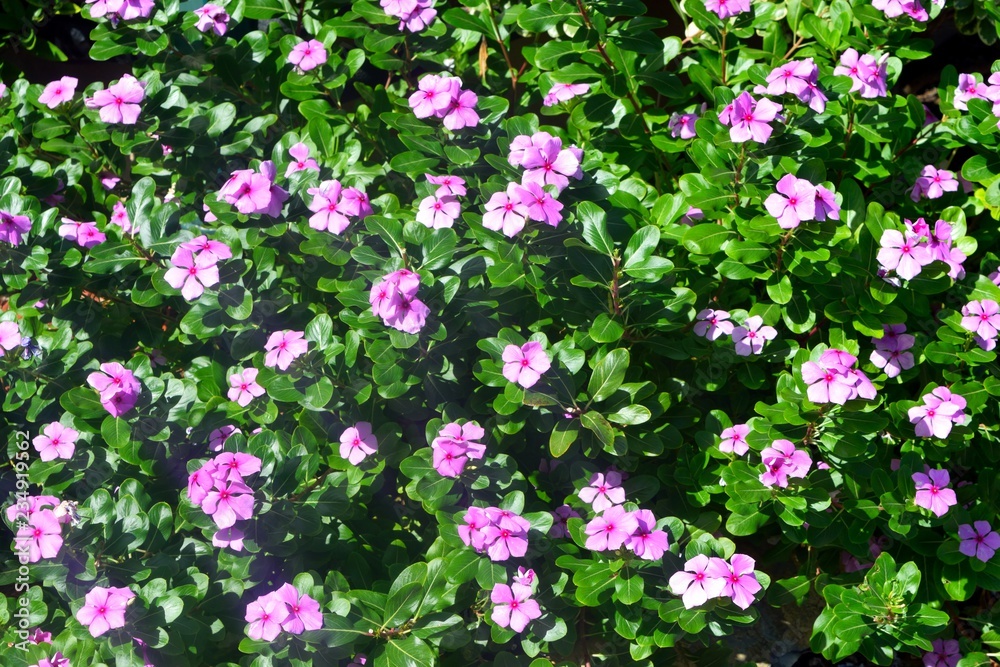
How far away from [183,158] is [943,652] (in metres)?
2.77

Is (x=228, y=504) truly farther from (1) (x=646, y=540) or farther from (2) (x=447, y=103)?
(2) (x=447, y=103)

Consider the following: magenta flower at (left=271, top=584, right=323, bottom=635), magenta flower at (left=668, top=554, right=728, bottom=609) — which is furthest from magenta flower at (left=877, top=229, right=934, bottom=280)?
magenta flower at (left=271, top=584, right=323, bottom=635)

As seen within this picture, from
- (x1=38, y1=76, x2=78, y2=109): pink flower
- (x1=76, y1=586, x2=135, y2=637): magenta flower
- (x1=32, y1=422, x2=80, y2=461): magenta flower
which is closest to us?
(x1=76, y1=586, x2=135, y2=637): magenta flower

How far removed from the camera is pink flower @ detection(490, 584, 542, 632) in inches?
79.3

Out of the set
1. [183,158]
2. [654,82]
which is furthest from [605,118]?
[183,158]

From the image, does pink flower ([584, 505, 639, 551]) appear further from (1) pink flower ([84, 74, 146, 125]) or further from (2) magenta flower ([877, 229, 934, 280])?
(1) pink flower ([84, 74, 146, 125])

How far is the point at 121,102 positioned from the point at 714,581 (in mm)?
2039

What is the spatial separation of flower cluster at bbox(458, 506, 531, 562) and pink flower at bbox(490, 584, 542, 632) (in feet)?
0.31

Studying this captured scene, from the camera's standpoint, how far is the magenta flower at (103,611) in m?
1.86

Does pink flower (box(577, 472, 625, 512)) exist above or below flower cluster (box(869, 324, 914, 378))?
below

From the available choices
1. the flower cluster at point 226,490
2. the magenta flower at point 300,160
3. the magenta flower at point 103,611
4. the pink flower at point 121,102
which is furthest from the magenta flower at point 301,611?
the pink flower at point 121,102

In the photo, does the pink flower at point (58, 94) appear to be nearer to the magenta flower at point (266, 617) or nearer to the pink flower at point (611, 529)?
the magenta flower at point (266, 617)

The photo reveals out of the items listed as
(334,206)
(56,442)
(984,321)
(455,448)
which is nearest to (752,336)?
(984,321)

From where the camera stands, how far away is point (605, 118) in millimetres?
2711
